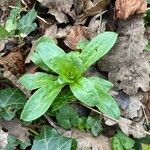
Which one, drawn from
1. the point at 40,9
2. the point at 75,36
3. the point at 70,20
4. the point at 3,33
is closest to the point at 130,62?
the point at 75,36

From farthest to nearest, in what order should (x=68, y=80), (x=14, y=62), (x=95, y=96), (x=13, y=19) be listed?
1. (x=13, y=19)
2. (x=14, y=62)
3. (x=68, y=80)
4. (x=95, y=96)

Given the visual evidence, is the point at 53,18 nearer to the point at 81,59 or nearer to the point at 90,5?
the point at 90,5

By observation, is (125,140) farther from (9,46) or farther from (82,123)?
(9,46)

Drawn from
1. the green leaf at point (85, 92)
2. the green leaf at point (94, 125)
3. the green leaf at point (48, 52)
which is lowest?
the green leaf at point (94, 125)

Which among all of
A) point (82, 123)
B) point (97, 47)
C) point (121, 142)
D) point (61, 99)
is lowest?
point (121, 142)

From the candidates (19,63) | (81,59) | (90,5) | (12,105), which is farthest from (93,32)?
(12,105)

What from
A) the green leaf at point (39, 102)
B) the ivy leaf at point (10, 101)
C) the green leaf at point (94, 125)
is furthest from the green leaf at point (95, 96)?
the ivy leaf at point (10, 101)

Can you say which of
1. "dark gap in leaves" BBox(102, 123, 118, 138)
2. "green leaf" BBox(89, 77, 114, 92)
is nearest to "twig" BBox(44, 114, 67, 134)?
"dark gap in leaves" BBox(102, 123, 118, 138)

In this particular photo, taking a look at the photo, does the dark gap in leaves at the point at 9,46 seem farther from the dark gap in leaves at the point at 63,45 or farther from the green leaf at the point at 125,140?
the green leaf at the point at 125,140
